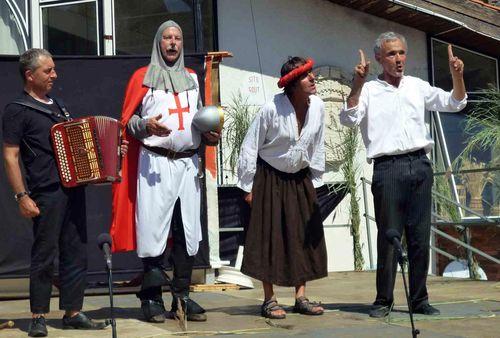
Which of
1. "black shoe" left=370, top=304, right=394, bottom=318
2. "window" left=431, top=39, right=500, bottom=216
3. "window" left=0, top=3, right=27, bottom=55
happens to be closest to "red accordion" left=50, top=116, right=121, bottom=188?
"black shoe" left=370, top=304, right=394, bottom=318

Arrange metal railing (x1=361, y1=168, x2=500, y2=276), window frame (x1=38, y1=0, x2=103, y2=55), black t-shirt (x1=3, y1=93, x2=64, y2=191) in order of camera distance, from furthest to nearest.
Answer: window frame (x1=38, y1=0, x2=103, y2=55)
metal railing (x1=361, y1=168, x2=500, y2=276)
black t-shirt (x1=3, y1=93, x2=64, y2=191)

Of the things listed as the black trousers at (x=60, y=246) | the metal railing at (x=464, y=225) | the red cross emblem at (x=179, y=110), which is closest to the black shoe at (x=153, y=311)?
the black trousers at (x=60, y=246)

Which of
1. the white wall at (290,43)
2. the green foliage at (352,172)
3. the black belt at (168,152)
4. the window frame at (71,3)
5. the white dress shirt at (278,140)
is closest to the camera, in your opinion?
the black belt at (168,152)

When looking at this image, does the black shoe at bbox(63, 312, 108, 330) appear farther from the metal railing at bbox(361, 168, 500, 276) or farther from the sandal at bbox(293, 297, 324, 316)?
the metal railing at bbox(361, 168, 500, 276)

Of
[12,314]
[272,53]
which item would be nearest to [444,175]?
[272,53]

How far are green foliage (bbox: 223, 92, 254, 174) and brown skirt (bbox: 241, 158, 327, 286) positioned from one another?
4682mm

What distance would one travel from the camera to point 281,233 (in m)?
6.63

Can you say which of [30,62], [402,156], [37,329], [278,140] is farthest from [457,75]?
[37,329]

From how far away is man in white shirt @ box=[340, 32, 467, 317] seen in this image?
6480 millimetres

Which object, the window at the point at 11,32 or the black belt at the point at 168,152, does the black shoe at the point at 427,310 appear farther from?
the window at the point at 11,32

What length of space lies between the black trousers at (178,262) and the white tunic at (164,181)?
5 centimetres

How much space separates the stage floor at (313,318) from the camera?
19.1 ft

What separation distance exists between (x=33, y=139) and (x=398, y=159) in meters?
2.47

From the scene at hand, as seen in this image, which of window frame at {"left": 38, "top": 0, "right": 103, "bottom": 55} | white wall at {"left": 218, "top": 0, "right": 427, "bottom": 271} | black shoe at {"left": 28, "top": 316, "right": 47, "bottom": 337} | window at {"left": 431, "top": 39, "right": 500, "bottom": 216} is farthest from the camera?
white wall at {"left": 218, "top": 0, "right": 427, "bottom": 271}
